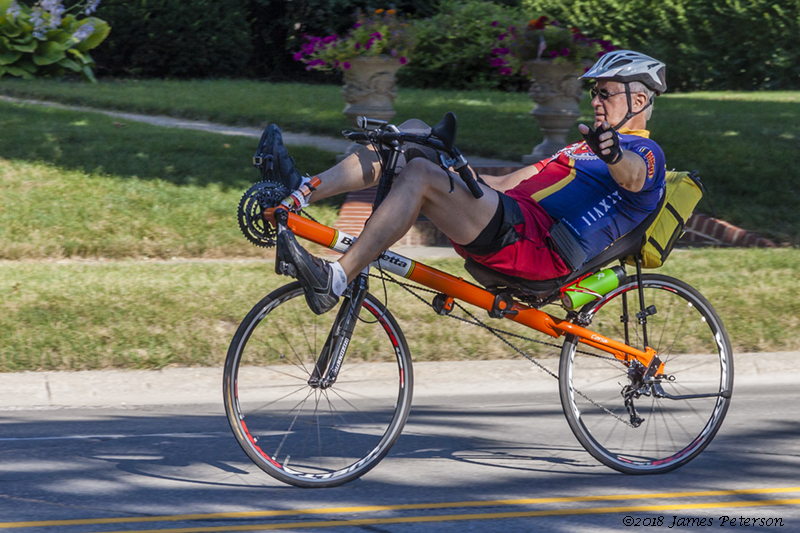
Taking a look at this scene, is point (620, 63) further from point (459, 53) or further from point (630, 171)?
point (459, 53)

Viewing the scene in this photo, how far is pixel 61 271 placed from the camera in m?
7.78

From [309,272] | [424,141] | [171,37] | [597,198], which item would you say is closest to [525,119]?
[171,37]

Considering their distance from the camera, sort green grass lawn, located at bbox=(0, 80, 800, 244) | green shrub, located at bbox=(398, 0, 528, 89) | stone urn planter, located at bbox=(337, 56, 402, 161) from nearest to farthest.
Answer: green grass lawn, located at bbox=(0, 80, 800, 244)
stone urn planter, located at bbox=(337, 56, 402, 161)
green shrub, located at bbox=(398, 0, 528, 89)

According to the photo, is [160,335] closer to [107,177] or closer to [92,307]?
[92,307]

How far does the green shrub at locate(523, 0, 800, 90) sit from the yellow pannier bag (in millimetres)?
17717

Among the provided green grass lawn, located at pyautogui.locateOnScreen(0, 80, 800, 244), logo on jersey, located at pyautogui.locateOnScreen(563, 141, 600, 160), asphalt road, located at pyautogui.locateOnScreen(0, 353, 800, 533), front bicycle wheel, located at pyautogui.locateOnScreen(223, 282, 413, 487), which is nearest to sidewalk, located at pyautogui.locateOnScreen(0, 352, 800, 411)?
asphalt road, located at pyautogui.locateOnScreen(0, 353, 800, 533)

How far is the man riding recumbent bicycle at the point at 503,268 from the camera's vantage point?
4082 mm

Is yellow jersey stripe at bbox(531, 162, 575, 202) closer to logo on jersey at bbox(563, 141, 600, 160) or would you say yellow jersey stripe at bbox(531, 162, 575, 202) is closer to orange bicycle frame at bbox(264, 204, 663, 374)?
logo on jersey at bbox(563, 141, 600, 160)

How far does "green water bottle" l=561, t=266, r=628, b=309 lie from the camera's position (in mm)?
4641

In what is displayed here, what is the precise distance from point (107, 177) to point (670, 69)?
1549cm

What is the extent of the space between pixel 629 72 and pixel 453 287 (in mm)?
1299

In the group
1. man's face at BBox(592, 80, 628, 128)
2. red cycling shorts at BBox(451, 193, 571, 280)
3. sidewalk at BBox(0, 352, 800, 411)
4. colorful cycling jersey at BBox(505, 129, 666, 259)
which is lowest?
sidewalk at BBox(0, 352, 800, 411)

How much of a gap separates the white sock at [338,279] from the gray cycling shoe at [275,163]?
41 centimetres

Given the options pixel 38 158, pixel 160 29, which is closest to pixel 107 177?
pixel 38 158
